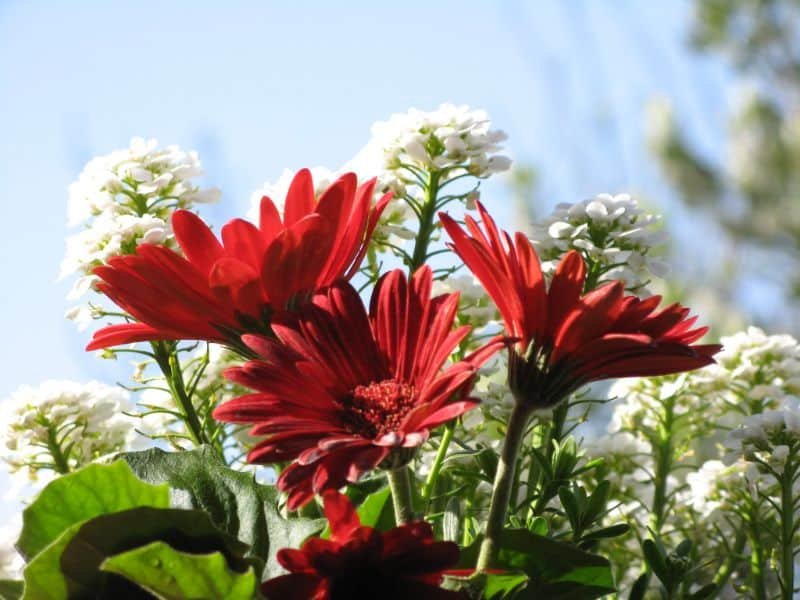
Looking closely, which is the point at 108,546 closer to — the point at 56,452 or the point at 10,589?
the point at 10,589

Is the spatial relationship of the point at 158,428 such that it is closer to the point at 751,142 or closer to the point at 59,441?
the point at 59,441

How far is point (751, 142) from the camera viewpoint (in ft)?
18.9

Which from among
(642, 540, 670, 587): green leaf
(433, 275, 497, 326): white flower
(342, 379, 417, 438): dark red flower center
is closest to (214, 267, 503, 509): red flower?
(342, 379, 417, 438): dark red flower center

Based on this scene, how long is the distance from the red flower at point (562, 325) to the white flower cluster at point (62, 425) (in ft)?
0.97

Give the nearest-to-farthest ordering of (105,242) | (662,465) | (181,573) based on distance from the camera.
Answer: (181,573) → (105,242) → (662,465)

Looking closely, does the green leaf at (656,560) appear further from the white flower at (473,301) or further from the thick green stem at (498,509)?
the white flower at (473,301)

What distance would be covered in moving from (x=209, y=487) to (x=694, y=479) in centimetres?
35

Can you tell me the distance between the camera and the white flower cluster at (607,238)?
517mm

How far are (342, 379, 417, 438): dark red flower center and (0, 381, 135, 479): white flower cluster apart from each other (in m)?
0.26

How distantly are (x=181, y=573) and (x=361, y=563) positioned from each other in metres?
0.05

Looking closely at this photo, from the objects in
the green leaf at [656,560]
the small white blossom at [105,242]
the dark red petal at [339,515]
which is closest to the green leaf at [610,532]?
the green leaf at [656,560]

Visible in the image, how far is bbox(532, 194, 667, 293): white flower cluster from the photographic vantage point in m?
0.52

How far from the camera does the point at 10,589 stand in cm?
34

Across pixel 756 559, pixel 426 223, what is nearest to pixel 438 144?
pixel 426 223
